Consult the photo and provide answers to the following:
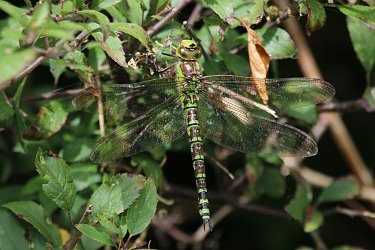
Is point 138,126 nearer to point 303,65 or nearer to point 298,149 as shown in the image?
point 298,149

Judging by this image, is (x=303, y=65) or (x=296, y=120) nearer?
(x=296, y=120)

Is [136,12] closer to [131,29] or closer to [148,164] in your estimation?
[131,29]

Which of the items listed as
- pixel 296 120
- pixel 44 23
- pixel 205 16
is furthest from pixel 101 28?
pixel 296 120

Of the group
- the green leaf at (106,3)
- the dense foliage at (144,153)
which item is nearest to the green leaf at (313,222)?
the dense foliage at (144,153)

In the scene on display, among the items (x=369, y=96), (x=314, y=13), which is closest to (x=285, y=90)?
(x=314, y=13)

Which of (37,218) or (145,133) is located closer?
(37,218)

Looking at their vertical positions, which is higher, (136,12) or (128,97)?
(136,12)

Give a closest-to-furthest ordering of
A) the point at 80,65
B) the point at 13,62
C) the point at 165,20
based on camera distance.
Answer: the point at 13,62 < the point at 80,65 < the point at 165,20
